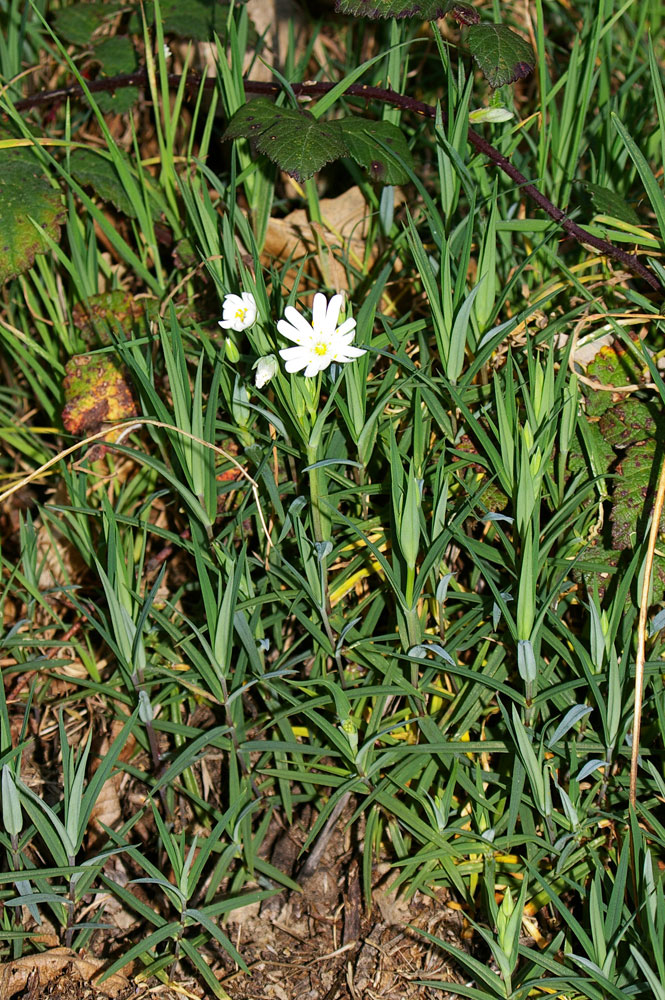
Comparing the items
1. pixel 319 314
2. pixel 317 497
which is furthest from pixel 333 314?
pixel 317 497

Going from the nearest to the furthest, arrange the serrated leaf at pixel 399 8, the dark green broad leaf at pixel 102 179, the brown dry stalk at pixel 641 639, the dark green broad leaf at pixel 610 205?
1. the brown dry stalk at pixel 641 639
2. the serrated leaf at pixel 399 8
3. the dark green broad leaf at pixel 610 205
4. the dark green broad leaf at pixel 102 179

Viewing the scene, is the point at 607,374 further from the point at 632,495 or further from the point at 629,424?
the point at 632,495

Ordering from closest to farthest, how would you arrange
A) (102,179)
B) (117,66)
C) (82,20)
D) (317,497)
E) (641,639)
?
(641,639), (317,497), (102,179), (117,66), (82,20)

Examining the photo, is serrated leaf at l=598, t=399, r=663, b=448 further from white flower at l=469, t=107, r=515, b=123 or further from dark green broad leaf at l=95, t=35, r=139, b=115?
dark green broad leaf at l=95, t=35, r=139, b=115

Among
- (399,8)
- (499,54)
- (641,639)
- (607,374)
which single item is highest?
(399,8)

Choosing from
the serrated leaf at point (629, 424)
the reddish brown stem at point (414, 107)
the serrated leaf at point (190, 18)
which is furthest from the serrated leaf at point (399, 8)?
the serrated leaf at point (629, 424)

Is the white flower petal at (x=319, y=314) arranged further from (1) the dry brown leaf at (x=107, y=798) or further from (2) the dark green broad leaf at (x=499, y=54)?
(1) the dry brown leaf at (x=107, y=798)

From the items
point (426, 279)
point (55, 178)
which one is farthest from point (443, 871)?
point (55, 178)
